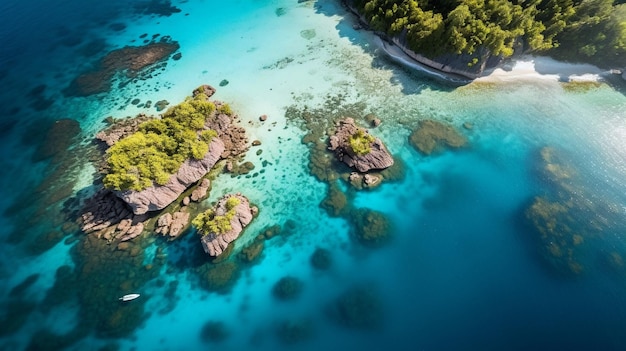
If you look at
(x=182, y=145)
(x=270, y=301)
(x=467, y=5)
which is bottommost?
(x=270, y=301)

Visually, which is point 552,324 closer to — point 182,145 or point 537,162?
point 537,162

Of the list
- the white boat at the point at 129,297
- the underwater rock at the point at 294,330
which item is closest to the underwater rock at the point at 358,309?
the underwater rock at the point at 294,330

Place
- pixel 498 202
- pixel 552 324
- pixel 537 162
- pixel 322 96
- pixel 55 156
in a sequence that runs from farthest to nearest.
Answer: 1. pixel 322 96
2. pixel 55 156
3. pixel 537 162
4. pixel 498 202
5. pixel 552 324

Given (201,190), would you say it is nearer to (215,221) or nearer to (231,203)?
(231,203)

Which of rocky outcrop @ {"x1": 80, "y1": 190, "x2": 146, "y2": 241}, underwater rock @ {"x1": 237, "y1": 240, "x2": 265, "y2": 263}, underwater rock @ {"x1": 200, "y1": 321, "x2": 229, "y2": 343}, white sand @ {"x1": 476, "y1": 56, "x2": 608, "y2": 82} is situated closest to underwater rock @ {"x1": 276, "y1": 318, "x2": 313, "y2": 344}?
underwater rock @ {"x1": 200, "y1": 321, "x2": 229, "y2": 343}

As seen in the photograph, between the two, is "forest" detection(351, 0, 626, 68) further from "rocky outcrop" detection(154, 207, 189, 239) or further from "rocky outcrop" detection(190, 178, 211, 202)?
"rocky outcrop" detection(154, 207, 189, 239)

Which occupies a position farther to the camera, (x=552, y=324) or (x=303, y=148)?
(x=303, y=148)

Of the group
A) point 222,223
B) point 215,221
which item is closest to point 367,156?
point 222,223

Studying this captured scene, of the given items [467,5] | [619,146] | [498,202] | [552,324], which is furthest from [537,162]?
[467,5]
